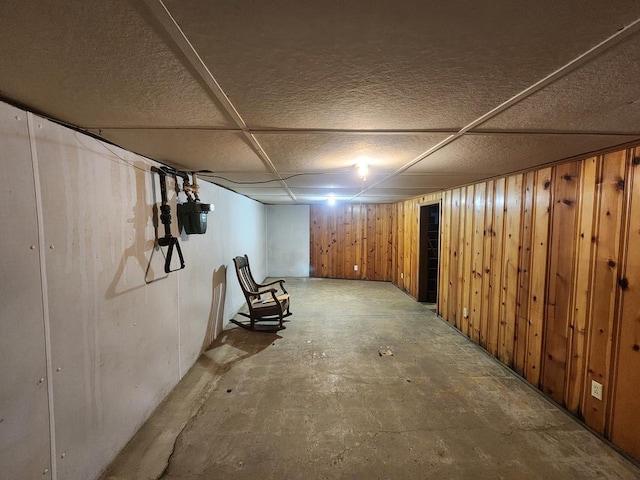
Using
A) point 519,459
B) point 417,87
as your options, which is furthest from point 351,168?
point 519,459

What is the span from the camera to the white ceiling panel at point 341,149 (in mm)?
1521

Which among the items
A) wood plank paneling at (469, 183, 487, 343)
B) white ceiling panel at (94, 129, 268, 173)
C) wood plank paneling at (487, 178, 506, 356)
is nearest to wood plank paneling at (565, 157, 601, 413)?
wood plank paneling at (487, 178, 506, 356)

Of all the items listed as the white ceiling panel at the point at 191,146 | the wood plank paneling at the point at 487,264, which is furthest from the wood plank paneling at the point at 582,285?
the white ceiling panel at the point at 191,146

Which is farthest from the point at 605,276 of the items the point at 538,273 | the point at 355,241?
the point at 355,241

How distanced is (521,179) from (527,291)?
103 cm

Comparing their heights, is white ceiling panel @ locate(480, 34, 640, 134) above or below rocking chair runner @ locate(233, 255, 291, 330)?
above

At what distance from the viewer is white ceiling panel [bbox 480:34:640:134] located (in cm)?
82

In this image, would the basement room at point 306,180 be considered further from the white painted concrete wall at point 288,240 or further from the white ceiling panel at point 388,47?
the white painted concrete wall at point 288,240

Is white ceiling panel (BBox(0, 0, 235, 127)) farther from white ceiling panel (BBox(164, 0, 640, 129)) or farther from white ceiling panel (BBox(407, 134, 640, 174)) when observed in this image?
white ceiling panel (BBox(407, 134, 640, 174))

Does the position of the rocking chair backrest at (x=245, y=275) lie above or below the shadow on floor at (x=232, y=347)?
above

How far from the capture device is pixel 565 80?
3.02 ft

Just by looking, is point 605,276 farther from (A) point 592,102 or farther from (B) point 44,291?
(B) point 44,291

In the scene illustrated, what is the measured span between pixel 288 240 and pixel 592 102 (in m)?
6.27

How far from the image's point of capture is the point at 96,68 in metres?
0.86
